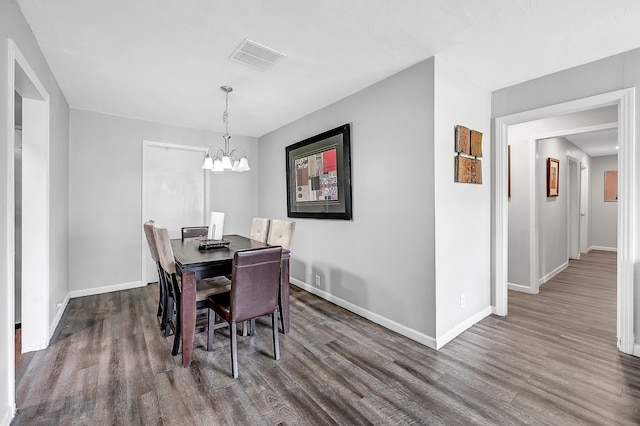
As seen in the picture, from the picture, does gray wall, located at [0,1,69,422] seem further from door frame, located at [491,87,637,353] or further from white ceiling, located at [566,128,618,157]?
white ceiling, located at [566,128,618,157]

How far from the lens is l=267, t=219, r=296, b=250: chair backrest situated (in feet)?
10.3

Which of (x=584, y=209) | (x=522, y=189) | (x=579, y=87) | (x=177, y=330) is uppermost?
(x=579, y=87)

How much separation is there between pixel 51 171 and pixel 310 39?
8.99ft

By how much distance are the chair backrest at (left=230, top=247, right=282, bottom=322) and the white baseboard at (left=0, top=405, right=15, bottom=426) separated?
1.25 meters

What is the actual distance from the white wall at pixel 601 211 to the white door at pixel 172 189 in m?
9.52

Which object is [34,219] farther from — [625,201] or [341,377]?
[625,201]

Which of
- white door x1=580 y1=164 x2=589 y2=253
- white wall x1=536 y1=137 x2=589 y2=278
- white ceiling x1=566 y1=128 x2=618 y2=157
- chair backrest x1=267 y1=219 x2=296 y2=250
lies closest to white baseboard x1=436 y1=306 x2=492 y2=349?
chair backrest x1=267 y1=219 x2=296 y2=250

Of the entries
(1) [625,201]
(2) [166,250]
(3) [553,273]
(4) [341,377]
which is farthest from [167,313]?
(3) [553,273]

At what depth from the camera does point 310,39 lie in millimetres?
2154

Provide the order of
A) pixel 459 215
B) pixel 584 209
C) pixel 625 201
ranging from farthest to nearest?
1. pixel 584 209
2. pixel 459 215
3. pixel 625 201

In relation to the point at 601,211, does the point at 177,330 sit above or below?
below

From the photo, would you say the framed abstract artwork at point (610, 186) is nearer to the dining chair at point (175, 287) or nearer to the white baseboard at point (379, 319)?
the white baseboard at point (379, 319)

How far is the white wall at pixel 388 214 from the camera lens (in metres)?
2.47

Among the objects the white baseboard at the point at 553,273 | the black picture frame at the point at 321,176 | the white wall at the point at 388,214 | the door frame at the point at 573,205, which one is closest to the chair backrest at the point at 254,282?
the white wall at the point at 388,214
